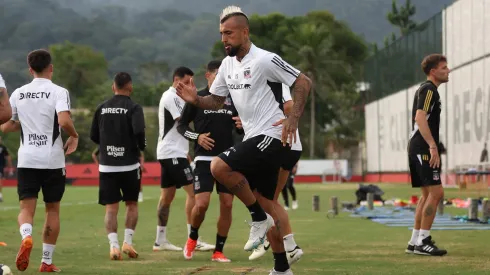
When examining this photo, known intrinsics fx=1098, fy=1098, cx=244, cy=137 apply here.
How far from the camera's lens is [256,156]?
359 inches

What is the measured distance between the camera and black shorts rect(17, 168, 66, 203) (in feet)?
35.9

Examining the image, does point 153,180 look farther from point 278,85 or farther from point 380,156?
point 278,85

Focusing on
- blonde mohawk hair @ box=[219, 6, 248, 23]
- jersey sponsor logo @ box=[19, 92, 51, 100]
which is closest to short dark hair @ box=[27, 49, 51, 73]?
jersey sponsor logo @ box=[19, 92, 51, 100]

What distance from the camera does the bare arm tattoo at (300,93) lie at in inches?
356

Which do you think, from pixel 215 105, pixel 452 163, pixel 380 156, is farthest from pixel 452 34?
pixel 215 105

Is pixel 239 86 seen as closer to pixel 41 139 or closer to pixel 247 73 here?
pixel 247 73

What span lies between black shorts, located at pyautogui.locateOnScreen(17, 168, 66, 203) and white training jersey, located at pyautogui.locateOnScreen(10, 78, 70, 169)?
0.07m

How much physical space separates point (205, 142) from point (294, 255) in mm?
2508

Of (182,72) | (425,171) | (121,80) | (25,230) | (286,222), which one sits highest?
(182,72)

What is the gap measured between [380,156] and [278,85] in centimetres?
6242

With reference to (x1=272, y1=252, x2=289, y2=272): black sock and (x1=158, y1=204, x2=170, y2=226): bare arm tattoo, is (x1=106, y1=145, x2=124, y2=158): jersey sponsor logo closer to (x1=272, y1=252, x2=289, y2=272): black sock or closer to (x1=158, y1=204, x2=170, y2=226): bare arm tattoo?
(x1=158, y1=204, x2=170, y2=226): bare arm tattoo

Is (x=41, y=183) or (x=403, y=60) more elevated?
(x=403, y=60)

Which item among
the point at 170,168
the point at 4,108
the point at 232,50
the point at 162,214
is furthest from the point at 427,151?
the point at 4,108

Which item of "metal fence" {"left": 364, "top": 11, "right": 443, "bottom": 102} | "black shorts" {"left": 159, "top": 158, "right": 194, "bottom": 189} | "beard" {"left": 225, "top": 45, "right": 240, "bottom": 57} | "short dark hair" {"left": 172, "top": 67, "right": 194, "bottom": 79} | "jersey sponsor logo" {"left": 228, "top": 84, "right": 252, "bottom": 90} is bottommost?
"black shorts" {"left": 159, "top": 158, "right": 194, "bottom": 189}
